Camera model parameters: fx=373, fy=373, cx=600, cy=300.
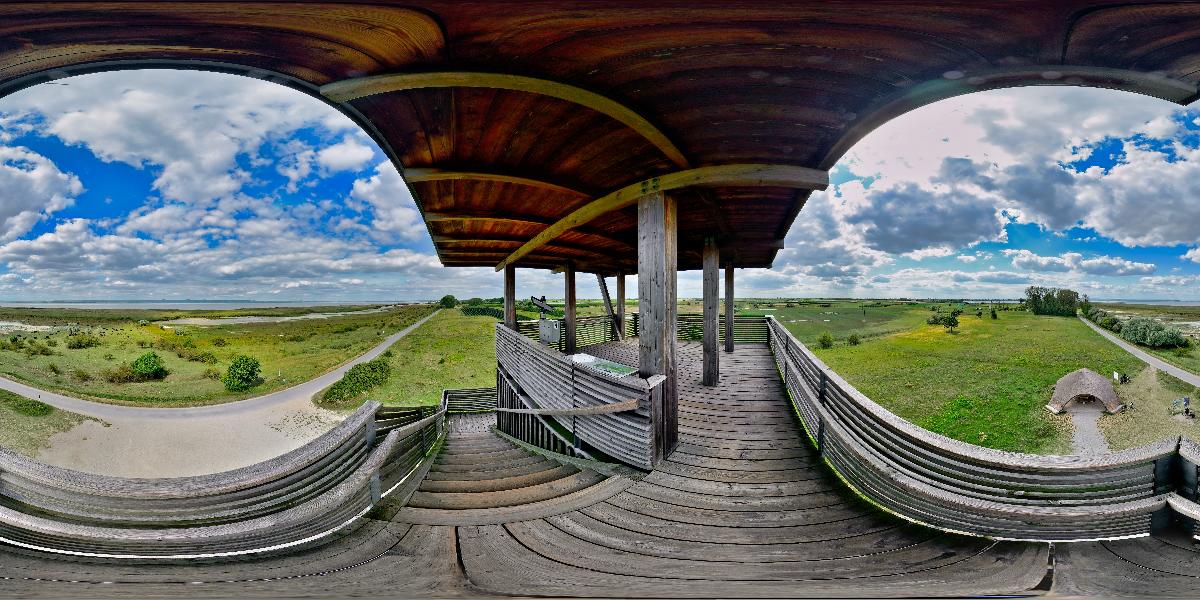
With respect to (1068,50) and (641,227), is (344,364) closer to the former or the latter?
(641,227)

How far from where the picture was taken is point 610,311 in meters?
12.8

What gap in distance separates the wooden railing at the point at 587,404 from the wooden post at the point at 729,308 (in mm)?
5490

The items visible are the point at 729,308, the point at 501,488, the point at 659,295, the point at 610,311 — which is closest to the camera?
the point at 501,488

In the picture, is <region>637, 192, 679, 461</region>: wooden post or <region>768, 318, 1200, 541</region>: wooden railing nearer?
<region>768, 318, 1200, 541</region>: wooden railing

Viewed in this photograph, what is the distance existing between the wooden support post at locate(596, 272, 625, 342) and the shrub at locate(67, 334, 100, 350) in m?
37.0

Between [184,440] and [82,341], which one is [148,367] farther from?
[184,440]

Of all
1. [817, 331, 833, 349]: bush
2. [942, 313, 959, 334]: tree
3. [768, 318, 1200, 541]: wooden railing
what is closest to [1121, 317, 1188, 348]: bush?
[942, 313, 959, 334]: tree

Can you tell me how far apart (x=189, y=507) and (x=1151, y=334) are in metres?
32.1

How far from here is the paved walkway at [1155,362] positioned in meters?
17.5

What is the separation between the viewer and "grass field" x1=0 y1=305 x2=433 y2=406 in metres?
21.6

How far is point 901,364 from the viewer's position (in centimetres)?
2462

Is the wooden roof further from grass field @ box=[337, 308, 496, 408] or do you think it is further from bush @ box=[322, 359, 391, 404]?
bush @ box=[322, 359, 391, 404]

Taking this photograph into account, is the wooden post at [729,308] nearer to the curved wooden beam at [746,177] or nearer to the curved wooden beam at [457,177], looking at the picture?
the curved wooden beam at [746,177]

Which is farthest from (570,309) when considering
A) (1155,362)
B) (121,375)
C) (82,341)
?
(82,341)
